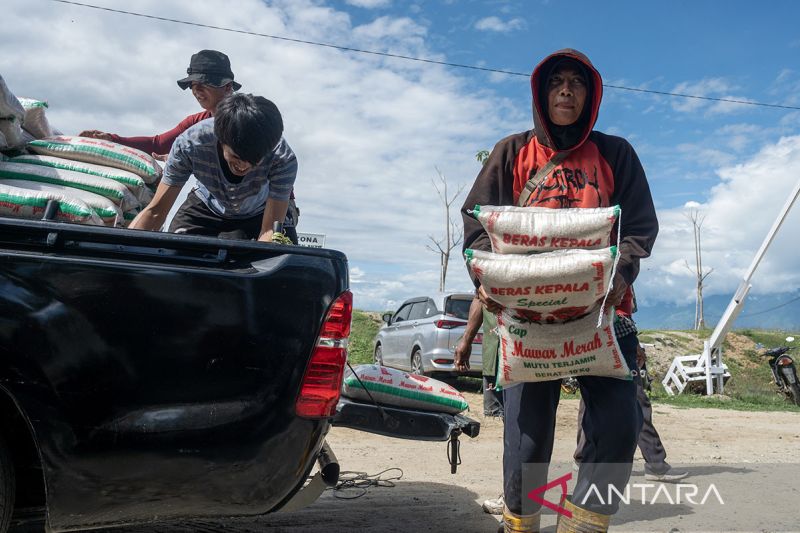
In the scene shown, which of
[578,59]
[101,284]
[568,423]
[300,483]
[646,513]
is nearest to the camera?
[101,284]

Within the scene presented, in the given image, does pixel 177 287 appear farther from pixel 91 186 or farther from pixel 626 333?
pixel 91 186

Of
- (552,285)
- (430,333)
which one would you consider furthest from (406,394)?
(430,333)

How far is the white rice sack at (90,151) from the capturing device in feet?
14.3

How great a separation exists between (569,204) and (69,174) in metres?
3.05

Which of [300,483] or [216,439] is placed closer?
[216,439]

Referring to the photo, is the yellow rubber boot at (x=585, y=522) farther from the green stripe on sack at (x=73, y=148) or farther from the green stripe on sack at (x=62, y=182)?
the green stripe on sack at (x=73, y=148)

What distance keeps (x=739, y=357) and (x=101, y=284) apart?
2209 cm

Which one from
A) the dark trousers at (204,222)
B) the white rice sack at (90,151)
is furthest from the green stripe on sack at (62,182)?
the dark trousers at (204,222)

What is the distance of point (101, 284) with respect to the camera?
212 centimetres

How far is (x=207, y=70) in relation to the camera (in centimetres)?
411

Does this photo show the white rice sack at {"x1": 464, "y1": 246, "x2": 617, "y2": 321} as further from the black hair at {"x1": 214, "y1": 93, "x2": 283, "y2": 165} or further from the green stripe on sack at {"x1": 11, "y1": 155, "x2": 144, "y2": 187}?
the green stripe on sack at {"x1": 11, "y1": 155, "x2": 144, "y2": 187}

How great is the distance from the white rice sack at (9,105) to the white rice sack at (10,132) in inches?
1.1

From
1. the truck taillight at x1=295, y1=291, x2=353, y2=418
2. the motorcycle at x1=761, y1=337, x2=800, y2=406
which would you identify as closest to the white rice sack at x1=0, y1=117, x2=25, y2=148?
the truck taillight at x1=295, y1=291, x2=353, y2=418

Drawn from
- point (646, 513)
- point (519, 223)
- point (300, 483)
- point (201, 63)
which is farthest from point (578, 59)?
point (646, 513)
